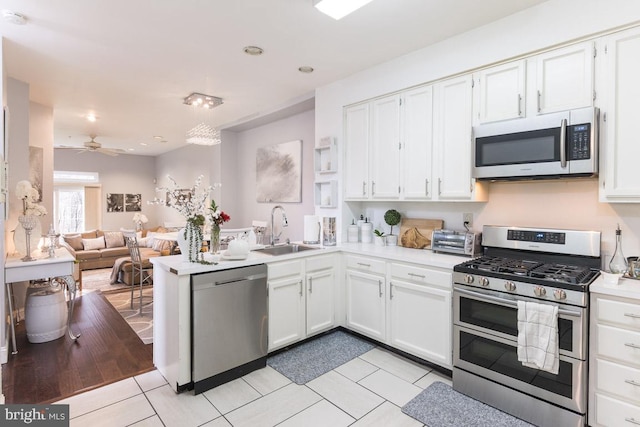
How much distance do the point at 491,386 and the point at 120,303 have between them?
15.2 ft

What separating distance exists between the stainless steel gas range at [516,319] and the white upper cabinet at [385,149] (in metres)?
1.08

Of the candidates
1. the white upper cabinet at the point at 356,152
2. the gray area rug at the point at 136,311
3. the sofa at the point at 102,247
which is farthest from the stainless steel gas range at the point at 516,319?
the sofa at the point at 102,247

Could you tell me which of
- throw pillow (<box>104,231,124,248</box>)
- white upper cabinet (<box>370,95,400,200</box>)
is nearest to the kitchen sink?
white upper cabinet (<box>370,95,400,200</box>)

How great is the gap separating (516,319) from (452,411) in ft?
2.43

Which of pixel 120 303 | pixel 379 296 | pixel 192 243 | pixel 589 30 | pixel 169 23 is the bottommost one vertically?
pixel 120 303

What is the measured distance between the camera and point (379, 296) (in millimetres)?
3084

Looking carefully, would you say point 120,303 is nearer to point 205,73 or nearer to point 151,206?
point 205,73

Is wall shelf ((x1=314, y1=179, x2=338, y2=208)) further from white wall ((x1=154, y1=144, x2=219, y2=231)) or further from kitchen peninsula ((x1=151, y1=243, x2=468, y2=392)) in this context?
white wall ((x1=154, y1=144, x2=219, y2=231))

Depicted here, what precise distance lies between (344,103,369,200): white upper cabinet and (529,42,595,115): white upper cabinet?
1.55 meters

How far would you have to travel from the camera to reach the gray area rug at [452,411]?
2.11 m

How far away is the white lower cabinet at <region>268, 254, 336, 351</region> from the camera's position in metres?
2.94

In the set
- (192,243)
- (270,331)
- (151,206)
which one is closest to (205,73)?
(192,243)

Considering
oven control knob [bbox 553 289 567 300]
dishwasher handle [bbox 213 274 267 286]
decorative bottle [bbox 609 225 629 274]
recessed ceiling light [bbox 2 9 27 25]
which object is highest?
recessed ceiling light [bbox 2 9 27 25]

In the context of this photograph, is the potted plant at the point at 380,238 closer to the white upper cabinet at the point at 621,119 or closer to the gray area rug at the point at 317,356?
the gray area rug at the point at 317,356
